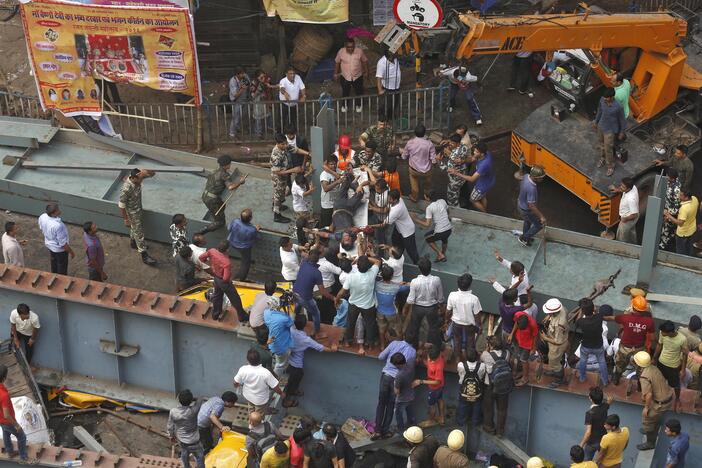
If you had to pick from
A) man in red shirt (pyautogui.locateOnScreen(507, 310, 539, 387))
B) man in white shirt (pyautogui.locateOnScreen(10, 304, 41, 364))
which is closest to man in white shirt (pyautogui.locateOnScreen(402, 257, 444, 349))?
man in red shirt (pyautogui.locateOnScreen(507, 310, 539, 387))

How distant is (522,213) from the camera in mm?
18875

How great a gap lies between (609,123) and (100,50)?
28.9 feet

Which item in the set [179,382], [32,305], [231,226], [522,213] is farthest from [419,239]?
[32,305]

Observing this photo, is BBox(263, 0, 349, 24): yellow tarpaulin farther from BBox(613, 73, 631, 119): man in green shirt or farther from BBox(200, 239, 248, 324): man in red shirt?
BBox(200, 239, 248, 324): man in red shirt

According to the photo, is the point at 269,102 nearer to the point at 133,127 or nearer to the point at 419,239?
the point at 133,127

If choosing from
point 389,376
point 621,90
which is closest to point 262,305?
point 389,376

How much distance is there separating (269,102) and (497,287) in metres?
6.63

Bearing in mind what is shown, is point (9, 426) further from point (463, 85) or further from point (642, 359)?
point (463, 85)

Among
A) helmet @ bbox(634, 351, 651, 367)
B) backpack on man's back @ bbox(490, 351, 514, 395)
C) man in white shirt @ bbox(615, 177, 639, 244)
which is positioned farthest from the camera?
man in white shirt @ bbox(615, 177, 639, 244)

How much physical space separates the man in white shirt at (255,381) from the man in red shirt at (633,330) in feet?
15.1

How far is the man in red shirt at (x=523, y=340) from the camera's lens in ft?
52.2

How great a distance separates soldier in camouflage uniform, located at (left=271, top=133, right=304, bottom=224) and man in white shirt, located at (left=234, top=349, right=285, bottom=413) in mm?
4074

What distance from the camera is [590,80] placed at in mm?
21406

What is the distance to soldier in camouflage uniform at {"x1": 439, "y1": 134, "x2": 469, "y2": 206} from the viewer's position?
64.0 ft
